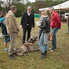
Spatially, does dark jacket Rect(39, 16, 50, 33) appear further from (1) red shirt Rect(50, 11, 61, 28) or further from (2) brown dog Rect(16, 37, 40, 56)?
(2) brown dog Rect(16, 37, 40, 56)

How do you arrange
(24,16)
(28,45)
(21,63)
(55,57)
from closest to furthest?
Answer: 1. (21,63)
2. (55,57)
3. (28,45)
4. (24,16)

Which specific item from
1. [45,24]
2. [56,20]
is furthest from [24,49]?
[56,20]

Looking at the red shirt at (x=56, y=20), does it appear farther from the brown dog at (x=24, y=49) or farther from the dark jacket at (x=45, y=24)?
the brown dog at (x=24, y=49)

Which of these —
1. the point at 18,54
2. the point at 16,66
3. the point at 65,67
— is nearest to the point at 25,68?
the point at 16,66

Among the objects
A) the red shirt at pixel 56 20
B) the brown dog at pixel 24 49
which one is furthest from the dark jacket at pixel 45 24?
the brown dog at pixel 24 49

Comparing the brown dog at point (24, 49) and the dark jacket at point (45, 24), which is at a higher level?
the dark jacket at point (45, 24)

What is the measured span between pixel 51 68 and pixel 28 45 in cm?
175

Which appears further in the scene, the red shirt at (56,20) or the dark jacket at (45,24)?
the red shirt at (56,20)

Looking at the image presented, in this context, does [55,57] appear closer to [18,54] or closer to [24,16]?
[18,54]

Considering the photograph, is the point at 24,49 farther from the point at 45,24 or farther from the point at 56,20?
the point at 56,20

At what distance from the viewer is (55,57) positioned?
3.81m

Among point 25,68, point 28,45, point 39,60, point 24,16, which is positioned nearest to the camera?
point 25,68

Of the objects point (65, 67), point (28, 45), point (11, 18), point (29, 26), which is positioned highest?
point (11, 18)

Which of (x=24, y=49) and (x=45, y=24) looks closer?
(x=45, y=24)
